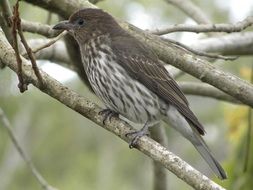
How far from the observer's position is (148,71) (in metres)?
5.81

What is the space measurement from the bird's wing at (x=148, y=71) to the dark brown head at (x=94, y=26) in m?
0.13

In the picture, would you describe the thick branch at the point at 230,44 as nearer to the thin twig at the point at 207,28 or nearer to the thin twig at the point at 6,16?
the thin twig at the point at 207,28

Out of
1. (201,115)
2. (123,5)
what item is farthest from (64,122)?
(123,5)

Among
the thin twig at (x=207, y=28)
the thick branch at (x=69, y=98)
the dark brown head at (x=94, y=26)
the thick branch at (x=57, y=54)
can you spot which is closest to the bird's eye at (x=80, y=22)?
the dark brown head at (x=94, y=26)

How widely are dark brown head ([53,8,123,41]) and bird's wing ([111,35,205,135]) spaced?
0.13 m

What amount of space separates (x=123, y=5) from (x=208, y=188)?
10.4 meters

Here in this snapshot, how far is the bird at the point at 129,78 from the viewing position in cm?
559

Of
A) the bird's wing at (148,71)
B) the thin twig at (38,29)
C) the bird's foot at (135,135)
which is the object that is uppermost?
the bird's foot at (135,135)

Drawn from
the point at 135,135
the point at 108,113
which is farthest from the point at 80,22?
the point at 135,135

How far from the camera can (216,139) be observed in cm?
1764

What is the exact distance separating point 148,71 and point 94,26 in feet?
1.72

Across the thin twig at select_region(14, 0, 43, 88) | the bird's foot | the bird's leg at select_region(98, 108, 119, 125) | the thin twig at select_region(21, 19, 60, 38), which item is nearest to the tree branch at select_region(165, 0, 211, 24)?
the thin twig at select_region(21, 19, 60, 38)

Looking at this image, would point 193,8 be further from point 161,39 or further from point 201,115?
point 201,115

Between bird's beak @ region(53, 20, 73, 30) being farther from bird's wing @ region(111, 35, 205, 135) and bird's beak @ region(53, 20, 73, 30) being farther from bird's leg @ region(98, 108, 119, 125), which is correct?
bird's leg @ region(98, 108, 119, 125)
